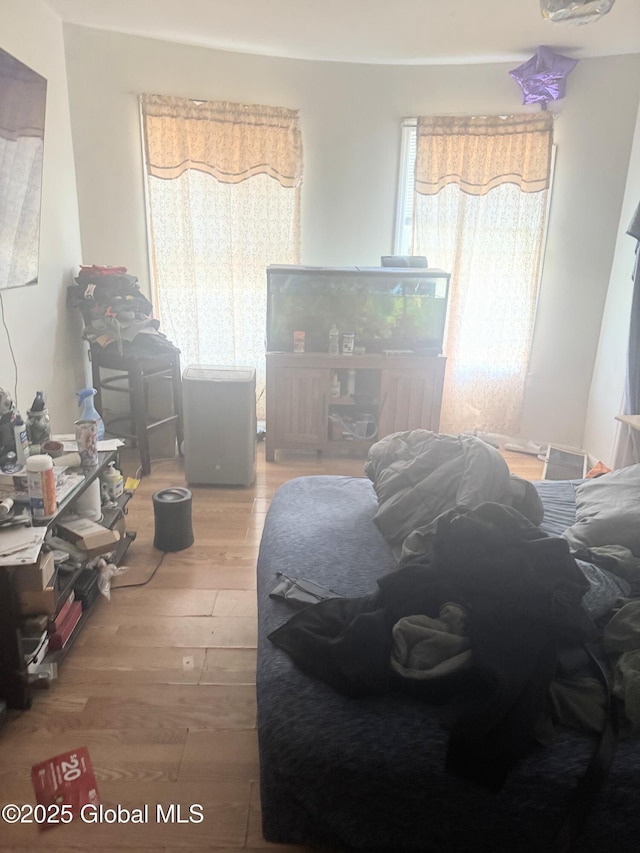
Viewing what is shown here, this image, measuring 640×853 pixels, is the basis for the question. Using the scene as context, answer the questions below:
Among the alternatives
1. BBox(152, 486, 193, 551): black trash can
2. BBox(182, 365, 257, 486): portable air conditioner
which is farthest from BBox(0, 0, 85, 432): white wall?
BBox(152, 486, 193, 551): black trash can

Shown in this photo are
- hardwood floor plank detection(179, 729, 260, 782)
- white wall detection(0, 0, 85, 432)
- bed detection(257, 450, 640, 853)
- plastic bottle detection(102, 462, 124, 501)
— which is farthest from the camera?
white wall detection(0, 0, 85, 432)

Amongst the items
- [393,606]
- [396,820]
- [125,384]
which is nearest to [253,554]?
[393,606]

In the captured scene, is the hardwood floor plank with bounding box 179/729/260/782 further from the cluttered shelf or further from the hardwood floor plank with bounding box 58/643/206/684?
the cluttered shelf

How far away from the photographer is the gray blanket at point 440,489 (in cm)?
174

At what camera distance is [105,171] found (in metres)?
3.47

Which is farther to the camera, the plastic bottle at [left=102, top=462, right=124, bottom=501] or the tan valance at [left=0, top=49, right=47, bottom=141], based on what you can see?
the plastic bottle at [left=102, top=462, right=124, bottom=501]

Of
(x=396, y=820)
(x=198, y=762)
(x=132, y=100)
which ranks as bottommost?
(x=198, y=762)

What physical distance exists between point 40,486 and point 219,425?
4.58 feet

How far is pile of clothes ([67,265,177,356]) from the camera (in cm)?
317

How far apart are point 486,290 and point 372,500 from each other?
2.31 metres

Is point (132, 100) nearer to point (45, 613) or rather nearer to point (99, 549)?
point (99, 549)

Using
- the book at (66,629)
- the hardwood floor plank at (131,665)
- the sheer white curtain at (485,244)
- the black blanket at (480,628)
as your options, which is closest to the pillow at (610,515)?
the black blanket at (480,628)

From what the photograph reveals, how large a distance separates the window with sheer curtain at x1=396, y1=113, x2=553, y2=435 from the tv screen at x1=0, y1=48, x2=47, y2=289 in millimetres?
2259

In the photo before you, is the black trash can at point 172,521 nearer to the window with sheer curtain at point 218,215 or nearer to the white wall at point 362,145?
the window with sheer curtain at point 218,215
